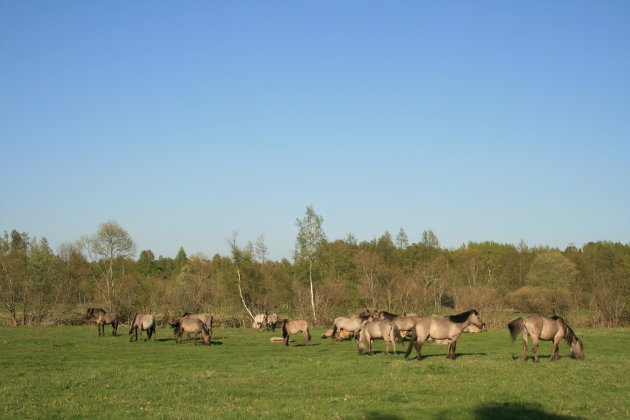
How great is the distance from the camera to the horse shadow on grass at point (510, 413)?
38.8 feet

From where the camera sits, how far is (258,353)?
26141mm

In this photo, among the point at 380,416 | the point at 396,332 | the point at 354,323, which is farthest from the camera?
the point at 354,323

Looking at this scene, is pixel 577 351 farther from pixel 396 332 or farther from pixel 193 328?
pixel 193 328

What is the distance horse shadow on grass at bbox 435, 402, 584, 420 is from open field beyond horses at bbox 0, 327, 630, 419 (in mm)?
23

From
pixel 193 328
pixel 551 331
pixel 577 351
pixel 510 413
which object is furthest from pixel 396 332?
pixel 510 413

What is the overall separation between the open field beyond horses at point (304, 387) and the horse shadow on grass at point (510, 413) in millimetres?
23

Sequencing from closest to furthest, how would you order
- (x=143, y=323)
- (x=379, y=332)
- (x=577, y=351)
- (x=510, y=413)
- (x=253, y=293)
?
(x=510, y=413) → (x=577, y=351) → (x=379, y=332) → (x=143, y=323) → (x=253, y=293)

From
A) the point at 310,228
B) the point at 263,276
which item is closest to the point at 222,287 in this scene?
the point at 263,276

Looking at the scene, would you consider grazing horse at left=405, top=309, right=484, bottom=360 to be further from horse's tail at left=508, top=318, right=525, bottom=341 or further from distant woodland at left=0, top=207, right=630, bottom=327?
distant woodland at left=0, top=207, right=630, bottom=327

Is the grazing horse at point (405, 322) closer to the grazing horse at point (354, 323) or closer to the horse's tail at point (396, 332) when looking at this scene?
the horse's tail at point (396, 332)

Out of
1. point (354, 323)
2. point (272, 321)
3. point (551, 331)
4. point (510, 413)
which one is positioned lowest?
point (510, 413)

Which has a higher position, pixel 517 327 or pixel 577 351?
pixel 517 327

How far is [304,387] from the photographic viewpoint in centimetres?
1554

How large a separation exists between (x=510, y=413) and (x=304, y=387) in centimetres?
585
